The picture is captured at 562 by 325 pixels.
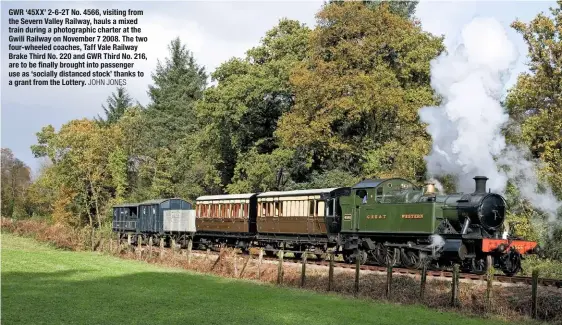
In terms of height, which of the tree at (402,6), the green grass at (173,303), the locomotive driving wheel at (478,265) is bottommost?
the green grass at (173,303)

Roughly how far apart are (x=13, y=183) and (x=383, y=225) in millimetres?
77291

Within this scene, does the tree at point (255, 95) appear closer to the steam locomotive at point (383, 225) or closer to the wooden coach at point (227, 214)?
the wooden coach at point (227, 214)

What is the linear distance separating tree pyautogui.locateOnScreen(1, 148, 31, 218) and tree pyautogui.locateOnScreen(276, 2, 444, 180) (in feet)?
153

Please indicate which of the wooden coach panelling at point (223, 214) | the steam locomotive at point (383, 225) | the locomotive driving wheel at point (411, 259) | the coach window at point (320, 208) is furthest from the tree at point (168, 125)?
the locomotive driving wheel at point (411, 259)

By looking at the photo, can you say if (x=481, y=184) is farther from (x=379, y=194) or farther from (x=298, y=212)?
(x=298, y=212)

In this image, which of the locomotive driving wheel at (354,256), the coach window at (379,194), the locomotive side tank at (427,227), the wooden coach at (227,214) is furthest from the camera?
the wooden coach at (227,214)

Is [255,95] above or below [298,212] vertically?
above

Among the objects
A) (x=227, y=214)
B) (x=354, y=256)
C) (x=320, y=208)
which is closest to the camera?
(x=354, y=256)

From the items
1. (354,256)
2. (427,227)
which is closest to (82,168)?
(354,256)

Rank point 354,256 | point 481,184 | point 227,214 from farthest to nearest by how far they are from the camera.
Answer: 1. point 227,214
2. point 354,256
3. point 481,184

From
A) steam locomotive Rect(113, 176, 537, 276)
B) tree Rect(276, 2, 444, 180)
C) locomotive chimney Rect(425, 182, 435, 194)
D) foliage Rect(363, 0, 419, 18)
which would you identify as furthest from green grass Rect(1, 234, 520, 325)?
foliage Rect(363, 0, 419, 18)

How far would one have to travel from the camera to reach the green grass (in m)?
14.8

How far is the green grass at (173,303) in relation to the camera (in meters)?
14.8

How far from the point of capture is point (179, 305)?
16.9 meters
